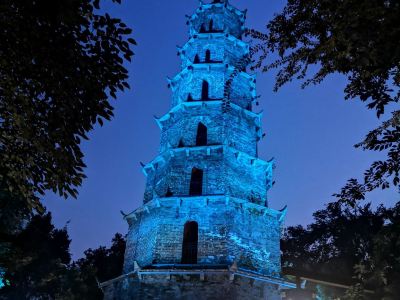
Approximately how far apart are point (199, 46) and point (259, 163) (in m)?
8.77

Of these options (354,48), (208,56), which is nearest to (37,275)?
(208,56)

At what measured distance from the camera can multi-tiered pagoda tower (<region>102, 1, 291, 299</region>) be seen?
13.9m

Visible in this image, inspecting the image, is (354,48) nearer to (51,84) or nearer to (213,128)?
(51,84)

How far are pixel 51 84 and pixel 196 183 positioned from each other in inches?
451

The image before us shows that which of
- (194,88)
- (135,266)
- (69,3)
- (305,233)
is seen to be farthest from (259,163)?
(305,233)

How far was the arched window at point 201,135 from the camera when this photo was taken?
1833 centimetres

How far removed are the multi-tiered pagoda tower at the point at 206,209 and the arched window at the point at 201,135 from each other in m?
0.05

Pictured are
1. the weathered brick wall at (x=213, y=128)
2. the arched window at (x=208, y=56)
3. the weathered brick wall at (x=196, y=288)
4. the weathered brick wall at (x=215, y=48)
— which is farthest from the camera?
the weathered brick wall at (x=215, y=48)

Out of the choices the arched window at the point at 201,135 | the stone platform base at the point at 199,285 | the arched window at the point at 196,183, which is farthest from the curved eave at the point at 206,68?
the stone platform base at the point at 199,285

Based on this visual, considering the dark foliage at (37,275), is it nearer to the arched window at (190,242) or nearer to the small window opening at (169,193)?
the small window opening at (169,193)

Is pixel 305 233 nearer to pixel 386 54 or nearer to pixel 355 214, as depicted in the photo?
pixel 355 214

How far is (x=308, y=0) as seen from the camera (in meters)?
5.49

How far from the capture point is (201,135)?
1873cm

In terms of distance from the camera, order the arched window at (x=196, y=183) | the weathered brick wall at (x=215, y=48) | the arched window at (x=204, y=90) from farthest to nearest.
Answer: the weathered brick wall at (x=215, y=48), the arched window at (x=204, y=90), the arched window at (x=196, y=183)
